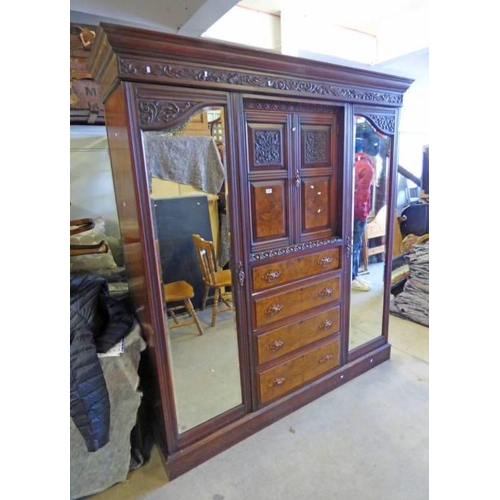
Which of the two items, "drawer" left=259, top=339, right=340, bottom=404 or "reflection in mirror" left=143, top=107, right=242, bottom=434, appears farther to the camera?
"drawer" left=259, top=339, right=340, bottom=404

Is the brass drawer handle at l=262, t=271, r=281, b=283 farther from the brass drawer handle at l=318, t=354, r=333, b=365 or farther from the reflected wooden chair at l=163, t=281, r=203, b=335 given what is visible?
the brass drawer handle at l=318, t=354, r=333, b=365

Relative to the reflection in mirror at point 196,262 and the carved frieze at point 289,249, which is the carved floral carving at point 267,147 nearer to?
the reflection in mirror at point 196,262

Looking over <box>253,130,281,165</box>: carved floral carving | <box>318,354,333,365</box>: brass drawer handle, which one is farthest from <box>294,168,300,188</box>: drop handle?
<box>318,354,333,365</box>: brass drawer handle

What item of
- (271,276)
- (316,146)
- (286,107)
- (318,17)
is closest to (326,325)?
(271,276)

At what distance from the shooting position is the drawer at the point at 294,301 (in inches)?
72.1

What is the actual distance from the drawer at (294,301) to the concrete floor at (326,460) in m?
0.64

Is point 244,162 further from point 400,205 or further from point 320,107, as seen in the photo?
point 400,205

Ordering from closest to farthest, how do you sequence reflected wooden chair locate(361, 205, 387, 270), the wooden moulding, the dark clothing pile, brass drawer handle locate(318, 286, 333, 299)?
the wooden moulding
brass drawer handle locate(318, 286, 333, 299)
reflected wooden chair locate(361, 205, 387, 270)
the dark clothing pile

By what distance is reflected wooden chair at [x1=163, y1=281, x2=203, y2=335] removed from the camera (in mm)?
1602

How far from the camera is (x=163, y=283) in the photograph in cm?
155

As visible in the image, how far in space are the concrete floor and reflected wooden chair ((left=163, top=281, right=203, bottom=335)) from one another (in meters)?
0.72

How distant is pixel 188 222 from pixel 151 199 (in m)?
0.28

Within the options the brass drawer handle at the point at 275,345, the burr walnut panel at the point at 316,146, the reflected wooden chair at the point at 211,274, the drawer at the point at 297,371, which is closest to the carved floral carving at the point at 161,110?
the reflected wooden chair at the point at 211,274

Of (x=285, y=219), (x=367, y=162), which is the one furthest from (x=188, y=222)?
(x=367, y=162)
